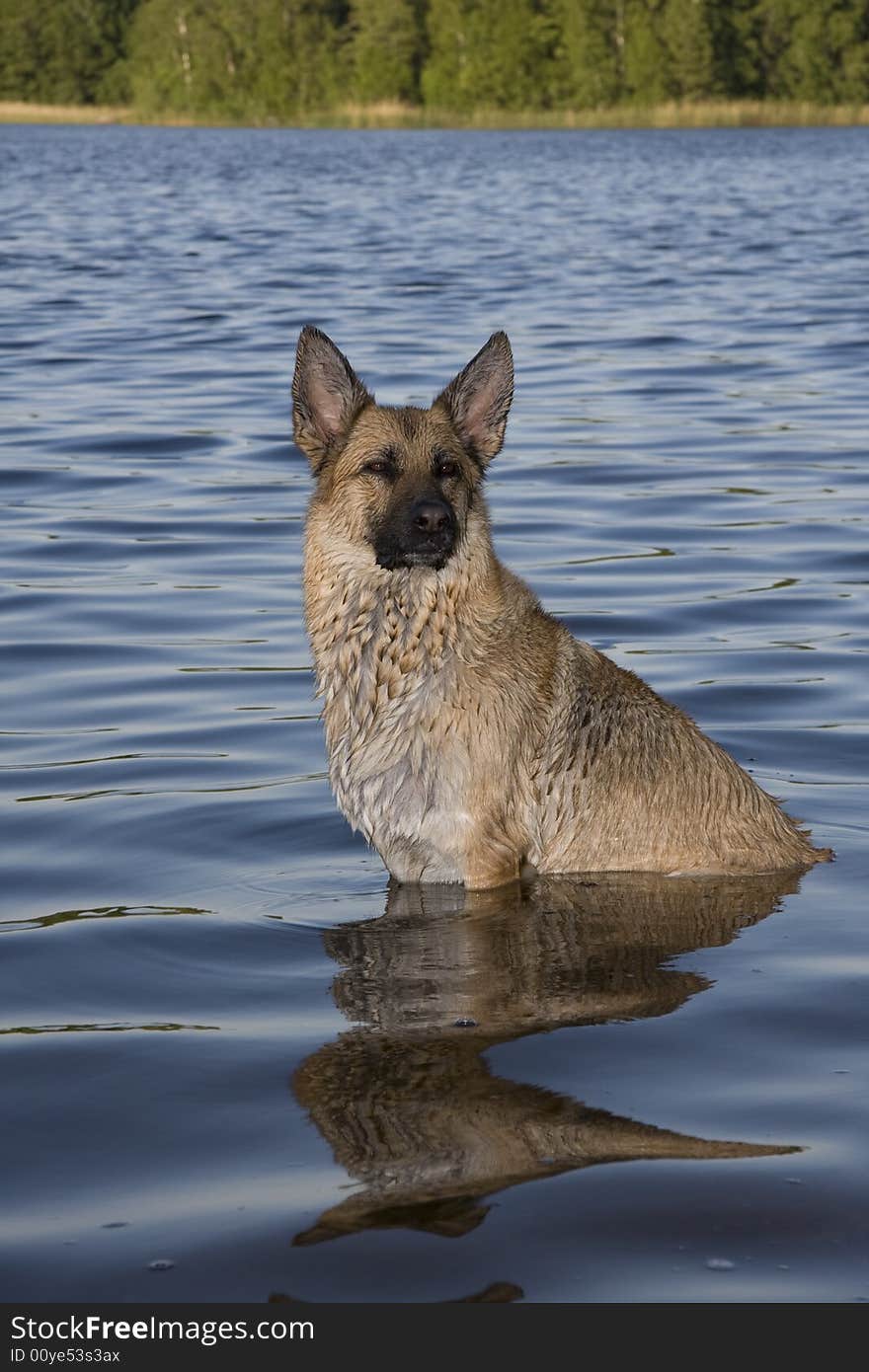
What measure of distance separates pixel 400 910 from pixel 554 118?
11105 cm

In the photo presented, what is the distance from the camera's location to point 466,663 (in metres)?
7.23

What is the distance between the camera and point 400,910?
7.34m

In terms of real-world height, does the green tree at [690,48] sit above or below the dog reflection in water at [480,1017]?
above

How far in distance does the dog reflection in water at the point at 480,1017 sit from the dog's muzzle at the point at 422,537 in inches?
50.0

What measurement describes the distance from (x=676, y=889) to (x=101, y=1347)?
3517 mm

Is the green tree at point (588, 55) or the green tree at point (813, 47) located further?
the green tree at point (588, 55)

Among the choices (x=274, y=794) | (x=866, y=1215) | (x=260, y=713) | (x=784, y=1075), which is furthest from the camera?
(x=260, y=713)

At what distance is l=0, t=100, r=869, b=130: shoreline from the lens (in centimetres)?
9994

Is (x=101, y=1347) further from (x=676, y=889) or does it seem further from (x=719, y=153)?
(x=719, y=153)

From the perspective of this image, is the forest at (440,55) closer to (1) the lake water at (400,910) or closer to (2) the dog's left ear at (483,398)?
(1) the lake water at (400,910)

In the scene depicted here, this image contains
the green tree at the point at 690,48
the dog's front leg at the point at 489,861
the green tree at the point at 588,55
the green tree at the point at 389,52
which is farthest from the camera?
the green tree at the point at 389,52

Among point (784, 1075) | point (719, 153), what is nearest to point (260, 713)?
point (784, 1075)

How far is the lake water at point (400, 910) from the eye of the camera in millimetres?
4738

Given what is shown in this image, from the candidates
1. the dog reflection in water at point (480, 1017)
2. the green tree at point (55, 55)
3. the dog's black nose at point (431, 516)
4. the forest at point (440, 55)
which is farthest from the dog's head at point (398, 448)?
the green tree at point (55, 55)
